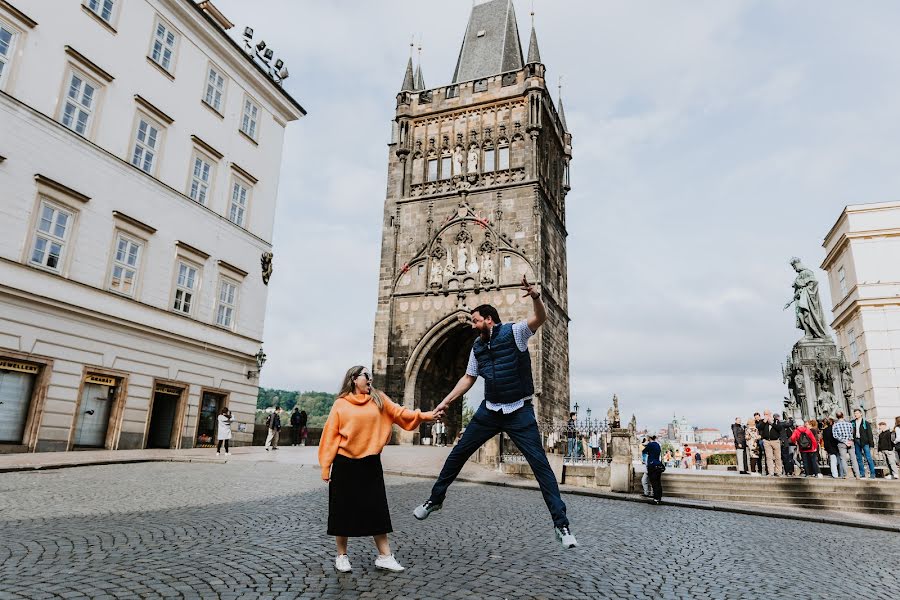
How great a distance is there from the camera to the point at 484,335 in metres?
5.01

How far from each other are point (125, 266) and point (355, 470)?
49.2 ft

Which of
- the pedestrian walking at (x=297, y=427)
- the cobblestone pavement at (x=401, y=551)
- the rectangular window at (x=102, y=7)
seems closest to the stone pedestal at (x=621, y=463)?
the cobblestone pavement at (x=401, y=551)

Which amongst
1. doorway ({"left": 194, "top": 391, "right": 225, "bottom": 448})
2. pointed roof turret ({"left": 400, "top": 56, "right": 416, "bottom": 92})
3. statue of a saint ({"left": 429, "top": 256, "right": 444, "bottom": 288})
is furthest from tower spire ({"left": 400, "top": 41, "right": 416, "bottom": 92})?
doorway ({"left": 194, "top": 391, "right": 225, "bottom": 448})

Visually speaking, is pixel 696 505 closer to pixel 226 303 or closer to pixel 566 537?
pixel 566 537

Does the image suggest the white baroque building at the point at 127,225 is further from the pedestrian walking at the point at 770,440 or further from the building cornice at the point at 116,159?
the pedestrian walking at the point at 770,440

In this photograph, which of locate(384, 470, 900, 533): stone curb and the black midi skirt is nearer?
the black midi skirt

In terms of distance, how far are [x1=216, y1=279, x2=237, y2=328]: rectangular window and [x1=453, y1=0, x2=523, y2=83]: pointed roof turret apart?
21.9 m

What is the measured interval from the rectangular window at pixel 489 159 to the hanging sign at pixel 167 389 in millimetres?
20615

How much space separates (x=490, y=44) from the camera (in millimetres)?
37781

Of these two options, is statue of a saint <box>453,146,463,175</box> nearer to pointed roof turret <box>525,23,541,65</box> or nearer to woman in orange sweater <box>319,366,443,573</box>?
pointed roof turret <box>525,23,541,65</box>

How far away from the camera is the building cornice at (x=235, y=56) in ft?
62.4

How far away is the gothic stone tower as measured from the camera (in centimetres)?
2961

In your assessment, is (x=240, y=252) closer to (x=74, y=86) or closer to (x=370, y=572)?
(x=74, y=86)

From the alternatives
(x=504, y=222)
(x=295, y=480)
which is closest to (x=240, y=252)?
(x=295, y=480)
